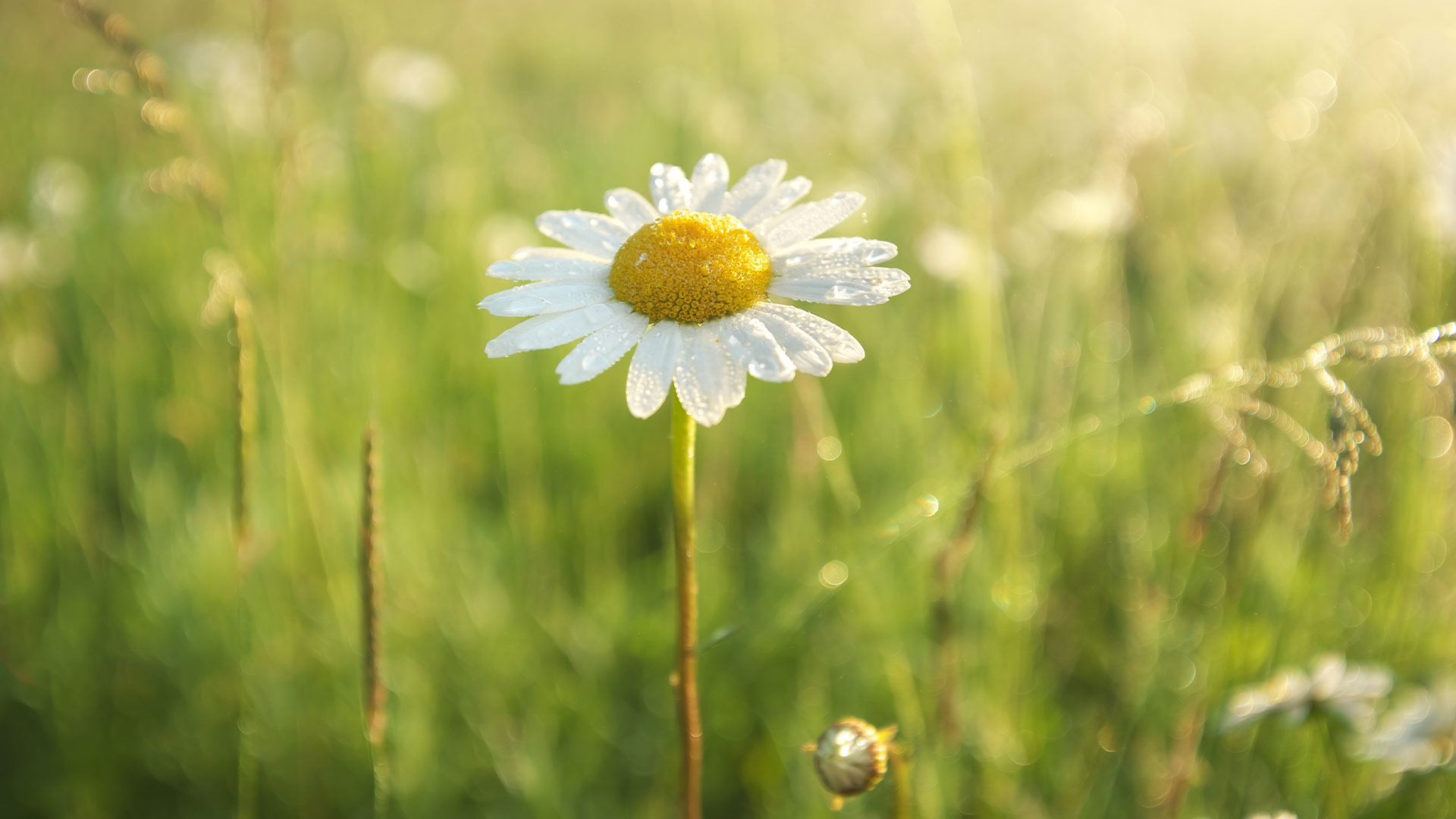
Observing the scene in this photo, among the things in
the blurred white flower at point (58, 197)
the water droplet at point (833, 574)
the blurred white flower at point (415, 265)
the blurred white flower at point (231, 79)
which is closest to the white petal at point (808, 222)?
the water droplet at point (833, 574)

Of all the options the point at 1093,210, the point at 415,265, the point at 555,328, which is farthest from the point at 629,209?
the point at 415,265

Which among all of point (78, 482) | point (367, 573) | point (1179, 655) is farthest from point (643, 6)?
point (367, 573)

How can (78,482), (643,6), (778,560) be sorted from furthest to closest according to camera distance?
(643,6) → (78,482) → (778,560)

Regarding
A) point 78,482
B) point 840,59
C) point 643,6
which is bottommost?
point 78,482

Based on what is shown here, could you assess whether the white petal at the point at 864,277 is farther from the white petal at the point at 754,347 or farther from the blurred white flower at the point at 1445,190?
the blurred white flower at the point at 1445,190

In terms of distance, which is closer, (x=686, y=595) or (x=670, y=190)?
(x=686, y=595)

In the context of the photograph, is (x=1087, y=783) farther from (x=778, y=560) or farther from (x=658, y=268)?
(x=658, y=268)

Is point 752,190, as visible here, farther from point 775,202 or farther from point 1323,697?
point 1323,697

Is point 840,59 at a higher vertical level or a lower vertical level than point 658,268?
higher

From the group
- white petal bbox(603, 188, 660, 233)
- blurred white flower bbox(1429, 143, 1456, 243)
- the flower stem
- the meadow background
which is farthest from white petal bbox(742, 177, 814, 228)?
blurred white flower bbox(1429, 143, 1456, 243)
